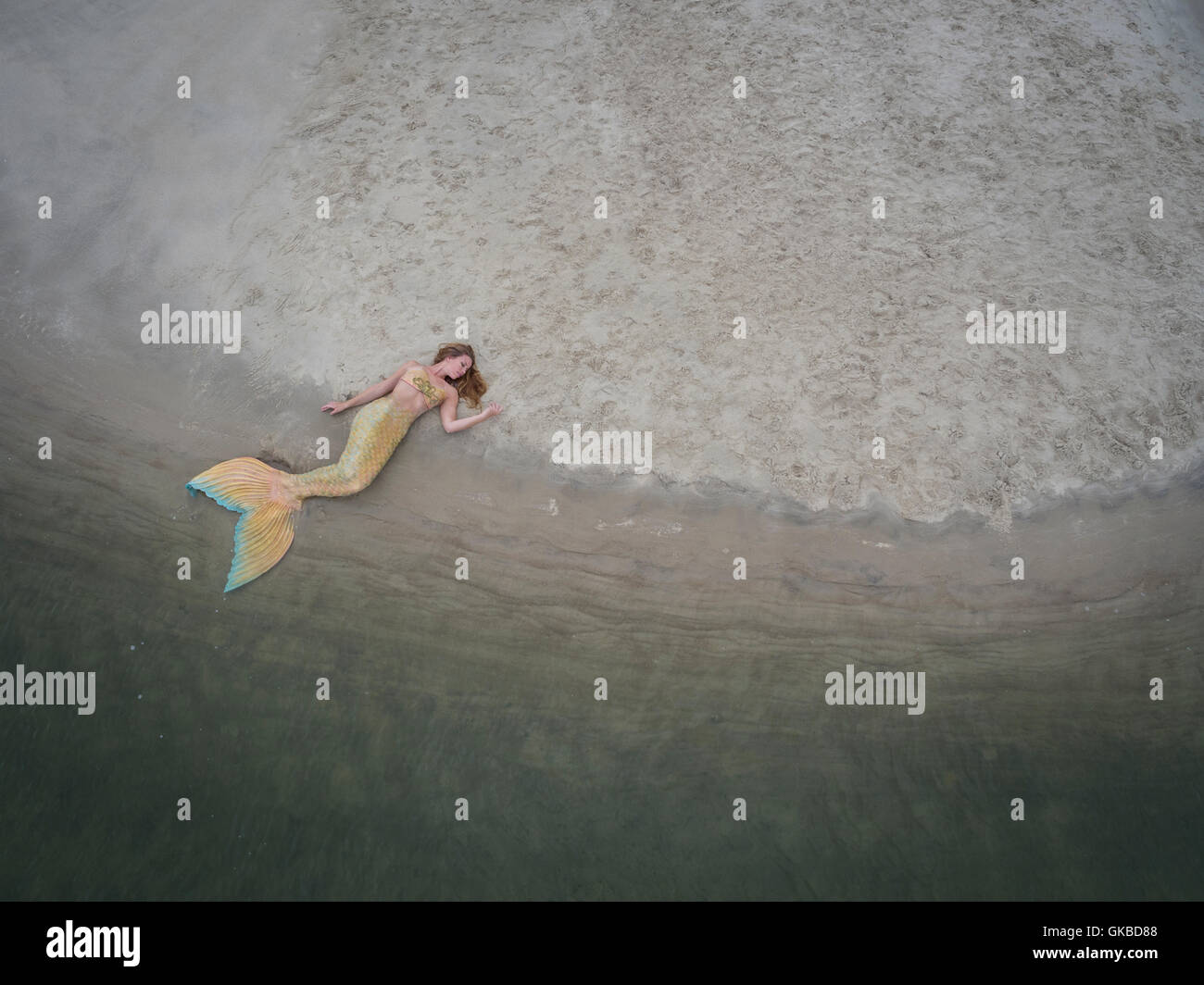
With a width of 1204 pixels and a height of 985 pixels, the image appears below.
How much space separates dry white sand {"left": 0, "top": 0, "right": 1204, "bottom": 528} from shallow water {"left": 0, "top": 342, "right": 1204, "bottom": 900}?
37 cm

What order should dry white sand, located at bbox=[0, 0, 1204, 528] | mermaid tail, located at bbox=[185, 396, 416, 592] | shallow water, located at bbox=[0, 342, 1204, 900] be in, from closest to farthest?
shallow water, located at bbox=[0, 342, 1204, 900], mermaid tail, located at bbox=[185, 396, 416, 592], dry white sand, located at bbox=[0, 0, 1204, 528]

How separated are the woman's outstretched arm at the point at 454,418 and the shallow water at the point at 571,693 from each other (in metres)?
0.19

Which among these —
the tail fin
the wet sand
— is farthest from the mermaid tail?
the wet sand

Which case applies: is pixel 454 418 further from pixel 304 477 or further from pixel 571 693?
pixel 571 693

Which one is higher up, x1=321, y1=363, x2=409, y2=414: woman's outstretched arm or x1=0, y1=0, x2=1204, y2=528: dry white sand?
x1=0, y1=0, x2=1204, y2=528: dry white sand

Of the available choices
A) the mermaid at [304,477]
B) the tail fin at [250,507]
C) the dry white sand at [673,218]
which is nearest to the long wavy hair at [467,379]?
the mermaid at [304,477]

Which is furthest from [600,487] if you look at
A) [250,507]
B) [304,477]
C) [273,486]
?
[250,507]

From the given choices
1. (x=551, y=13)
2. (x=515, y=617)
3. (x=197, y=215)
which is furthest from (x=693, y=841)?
(x=551, y=13)

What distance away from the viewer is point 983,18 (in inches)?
174

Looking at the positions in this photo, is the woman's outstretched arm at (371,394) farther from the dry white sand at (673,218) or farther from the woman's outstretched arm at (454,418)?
the woman's outstretched arm at (454,418)

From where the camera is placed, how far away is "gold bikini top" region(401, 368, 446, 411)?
12.7 ft

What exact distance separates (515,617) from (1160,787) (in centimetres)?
322

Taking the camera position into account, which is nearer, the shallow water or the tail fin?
the shallow water

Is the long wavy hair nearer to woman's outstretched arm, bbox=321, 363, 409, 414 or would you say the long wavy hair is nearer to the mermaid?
the mermaid
